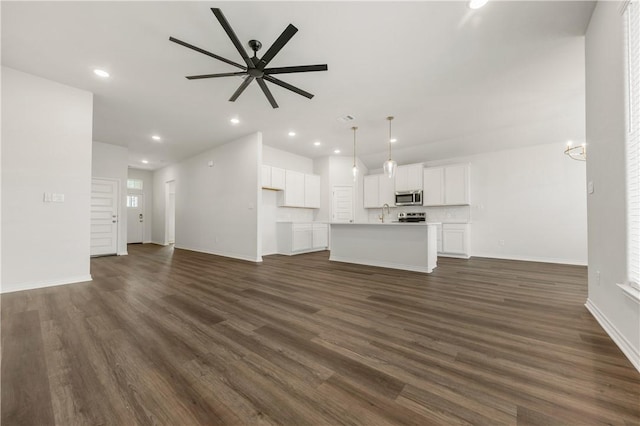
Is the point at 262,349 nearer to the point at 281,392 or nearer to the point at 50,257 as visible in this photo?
the point at 281,392

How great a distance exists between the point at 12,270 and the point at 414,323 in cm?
496

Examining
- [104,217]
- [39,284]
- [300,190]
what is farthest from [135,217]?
[300,190]

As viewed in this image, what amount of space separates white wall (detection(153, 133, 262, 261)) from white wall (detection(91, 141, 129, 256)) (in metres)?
1.52

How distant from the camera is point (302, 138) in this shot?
5934mm

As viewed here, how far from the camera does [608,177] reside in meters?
1.99

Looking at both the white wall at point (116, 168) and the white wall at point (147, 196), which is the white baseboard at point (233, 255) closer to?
the white wall at point (116, 168)

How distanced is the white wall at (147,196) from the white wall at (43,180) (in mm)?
6395

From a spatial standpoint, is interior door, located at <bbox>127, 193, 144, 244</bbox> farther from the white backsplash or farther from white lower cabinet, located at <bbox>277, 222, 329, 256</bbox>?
the white backsplash

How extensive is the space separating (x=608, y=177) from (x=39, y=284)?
6517 mm

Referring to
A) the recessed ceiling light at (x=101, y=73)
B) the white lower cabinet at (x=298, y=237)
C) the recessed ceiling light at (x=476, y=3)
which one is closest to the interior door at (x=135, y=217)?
the white lower cabinet at (x=298, y=237)

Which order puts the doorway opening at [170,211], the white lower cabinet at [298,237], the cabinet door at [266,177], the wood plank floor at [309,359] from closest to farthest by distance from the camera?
the wood plank floor at [309,359] < the cabinet door at [266,177] < the white lower cabinet at [298,237] < the doorway opening at [170,211]

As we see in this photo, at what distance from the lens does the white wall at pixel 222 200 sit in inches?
215

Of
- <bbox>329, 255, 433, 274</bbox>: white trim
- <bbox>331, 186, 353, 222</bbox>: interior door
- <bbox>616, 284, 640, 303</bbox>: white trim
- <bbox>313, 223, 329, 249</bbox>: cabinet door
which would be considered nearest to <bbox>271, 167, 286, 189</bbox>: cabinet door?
<bbox>313, 223, 329, 249</bbox>: cabinet door

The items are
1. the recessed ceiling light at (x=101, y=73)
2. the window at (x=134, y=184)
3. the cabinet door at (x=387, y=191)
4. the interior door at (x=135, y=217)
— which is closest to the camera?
the recessed ceiling light at (x=101, y=73)
